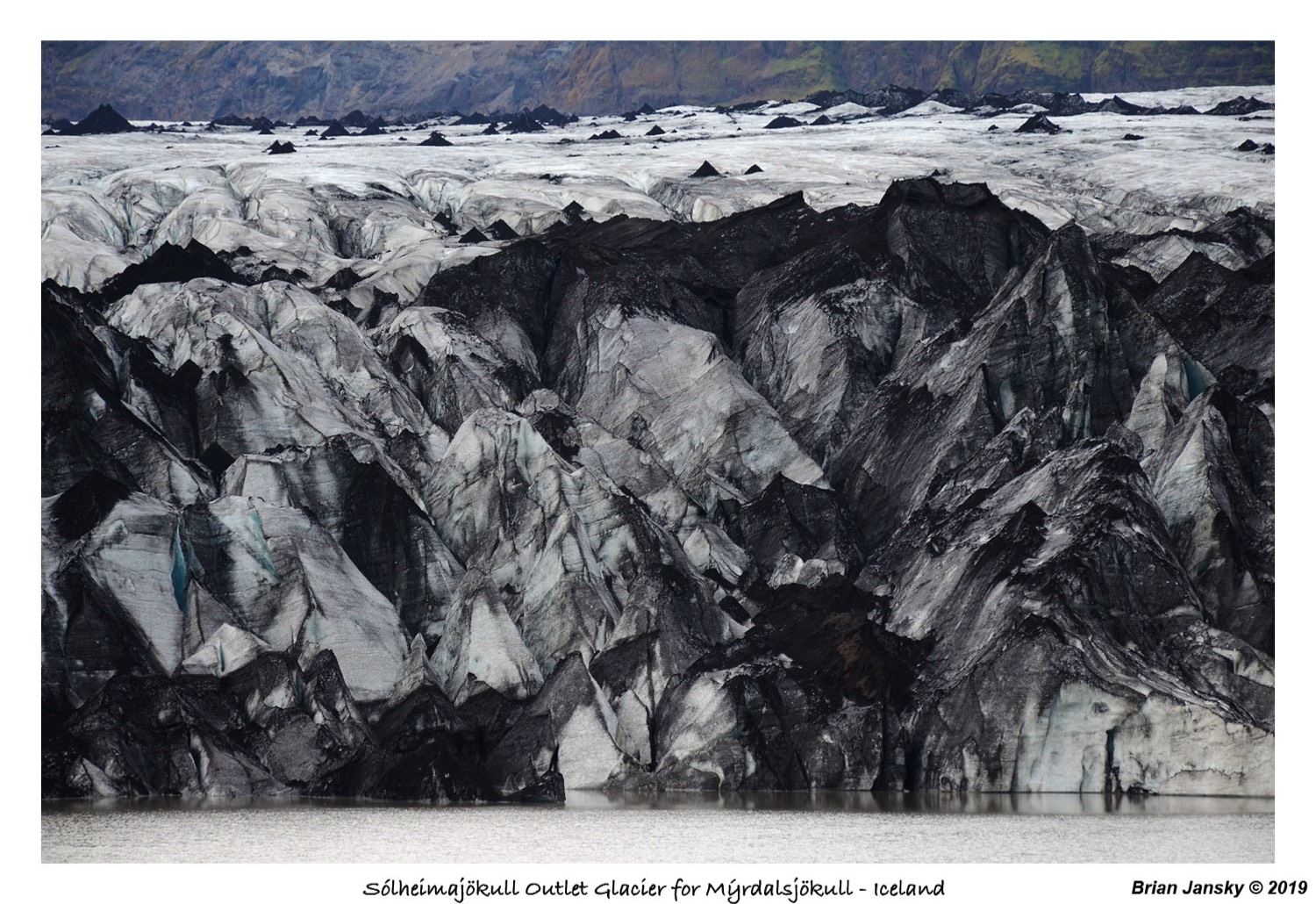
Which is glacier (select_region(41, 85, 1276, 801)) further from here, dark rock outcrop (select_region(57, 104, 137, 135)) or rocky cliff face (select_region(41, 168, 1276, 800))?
dark rock outcrop (select_region(57, 104, 137, 135))

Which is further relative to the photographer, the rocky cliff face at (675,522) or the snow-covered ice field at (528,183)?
the snow-covered ice field at (528,183)

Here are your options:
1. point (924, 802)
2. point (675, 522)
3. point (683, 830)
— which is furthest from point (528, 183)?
point (683, 830)

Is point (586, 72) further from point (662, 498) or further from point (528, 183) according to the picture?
point (662, 498)

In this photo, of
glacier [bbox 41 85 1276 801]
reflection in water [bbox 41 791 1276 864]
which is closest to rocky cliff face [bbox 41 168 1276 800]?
glacier [bbox 41 85 1276 801]

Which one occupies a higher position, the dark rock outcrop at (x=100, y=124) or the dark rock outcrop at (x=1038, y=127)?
the dark rock outcrop at (x=100, y=124)

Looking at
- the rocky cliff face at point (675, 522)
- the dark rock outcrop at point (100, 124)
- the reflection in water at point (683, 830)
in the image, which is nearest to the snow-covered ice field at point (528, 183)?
the dark rock outcrop at point (100, 124)

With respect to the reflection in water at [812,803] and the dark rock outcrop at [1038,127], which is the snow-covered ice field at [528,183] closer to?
the dark rock outcrop at [1038,127]
